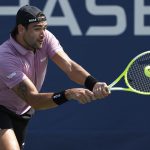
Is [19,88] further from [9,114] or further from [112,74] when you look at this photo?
[112,74]

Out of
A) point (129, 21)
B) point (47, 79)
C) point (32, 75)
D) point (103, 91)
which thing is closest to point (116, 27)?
point (129, 21)

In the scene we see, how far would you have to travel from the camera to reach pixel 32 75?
16.8 feet

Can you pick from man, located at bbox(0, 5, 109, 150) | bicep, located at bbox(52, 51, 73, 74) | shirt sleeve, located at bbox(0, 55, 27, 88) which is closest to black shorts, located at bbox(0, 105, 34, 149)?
man, located at bbox(0, 5, 109, 150)

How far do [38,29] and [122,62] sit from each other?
55.2 inches

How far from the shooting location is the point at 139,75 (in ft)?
17.4

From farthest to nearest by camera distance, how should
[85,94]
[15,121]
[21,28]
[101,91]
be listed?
[15,121] → [21,28] → [101,91] → [85,94]

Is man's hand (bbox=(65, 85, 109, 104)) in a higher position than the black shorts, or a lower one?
higher

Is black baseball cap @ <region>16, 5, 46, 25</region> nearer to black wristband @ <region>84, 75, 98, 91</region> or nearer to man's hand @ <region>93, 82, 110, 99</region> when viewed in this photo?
black wristband @ <region>84, 75, 98, 91</region>

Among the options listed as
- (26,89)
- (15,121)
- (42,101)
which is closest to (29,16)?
(26,89)

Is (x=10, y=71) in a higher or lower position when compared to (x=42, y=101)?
higher

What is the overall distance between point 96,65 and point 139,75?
3.27ft

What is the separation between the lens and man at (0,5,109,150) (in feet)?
15.6

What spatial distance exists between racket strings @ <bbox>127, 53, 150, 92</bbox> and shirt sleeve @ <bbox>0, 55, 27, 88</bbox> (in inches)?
33.3

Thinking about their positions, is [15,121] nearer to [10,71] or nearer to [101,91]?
[10,71]
